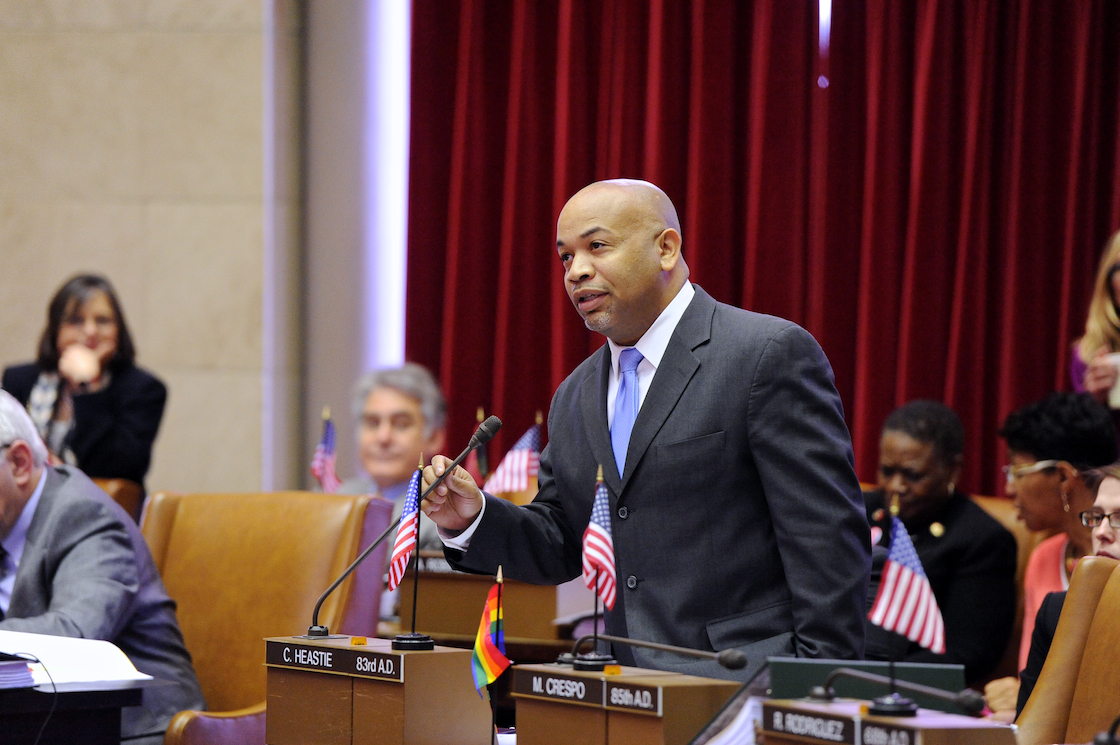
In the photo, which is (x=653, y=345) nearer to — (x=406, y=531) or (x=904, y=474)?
(x=406, y=531)

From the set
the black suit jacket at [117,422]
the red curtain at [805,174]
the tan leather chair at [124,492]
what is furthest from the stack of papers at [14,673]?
the red curtain at [805,174]

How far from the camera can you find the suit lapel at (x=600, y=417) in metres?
2.29

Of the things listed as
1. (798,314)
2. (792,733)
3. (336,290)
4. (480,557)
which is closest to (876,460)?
(798,314)

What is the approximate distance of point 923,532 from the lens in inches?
156

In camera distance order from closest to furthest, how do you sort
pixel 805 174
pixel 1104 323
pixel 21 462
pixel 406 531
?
1. pixel 406 531
2. pixel 21 462
3. pixel 1104 323
4. pixel 805 174

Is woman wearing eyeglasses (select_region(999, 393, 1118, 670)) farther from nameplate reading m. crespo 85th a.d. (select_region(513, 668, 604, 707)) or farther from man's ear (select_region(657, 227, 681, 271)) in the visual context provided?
nameplate reading m. crespo 85th a.d. (select_region(513, 668, 604, 707))

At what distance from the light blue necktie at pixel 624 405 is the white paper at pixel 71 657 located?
982 mm

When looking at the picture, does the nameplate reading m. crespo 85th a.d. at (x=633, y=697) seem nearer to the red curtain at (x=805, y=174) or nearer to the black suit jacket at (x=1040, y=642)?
the black suit jacket at (x=1040, y=642)

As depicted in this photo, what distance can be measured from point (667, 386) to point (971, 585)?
1922 millimetres

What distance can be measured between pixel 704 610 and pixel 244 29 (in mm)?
3785

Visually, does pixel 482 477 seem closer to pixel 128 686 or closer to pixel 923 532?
pixel 923 532

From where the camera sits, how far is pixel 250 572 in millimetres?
3307

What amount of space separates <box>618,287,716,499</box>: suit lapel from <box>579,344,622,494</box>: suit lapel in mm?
32

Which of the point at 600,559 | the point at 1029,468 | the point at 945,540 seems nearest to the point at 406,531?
the point at 600,559
